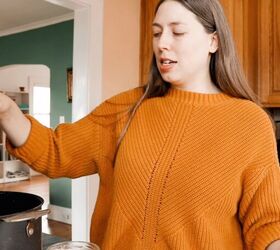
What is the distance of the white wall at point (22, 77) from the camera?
20.7 ft

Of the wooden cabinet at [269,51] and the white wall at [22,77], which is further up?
the white wall at [22,77]

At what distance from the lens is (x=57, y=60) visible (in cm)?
394

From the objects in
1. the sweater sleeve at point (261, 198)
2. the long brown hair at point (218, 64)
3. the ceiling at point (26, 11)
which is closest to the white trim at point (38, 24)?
the ceiling at point (26, 11)

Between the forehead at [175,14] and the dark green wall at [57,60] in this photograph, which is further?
the dark green wall at [57,60]

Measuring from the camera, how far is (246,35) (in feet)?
5.93

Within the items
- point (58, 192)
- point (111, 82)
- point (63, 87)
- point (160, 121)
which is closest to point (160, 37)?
point (160, 121)

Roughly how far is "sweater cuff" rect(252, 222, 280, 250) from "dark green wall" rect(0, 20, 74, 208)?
3205mm

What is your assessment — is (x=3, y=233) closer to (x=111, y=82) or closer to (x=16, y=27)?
(x=111, y=82)

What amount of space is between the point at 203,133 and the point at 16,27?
4.16 meters

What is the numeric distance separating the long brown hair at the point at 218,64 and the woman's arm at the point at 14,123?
224mm

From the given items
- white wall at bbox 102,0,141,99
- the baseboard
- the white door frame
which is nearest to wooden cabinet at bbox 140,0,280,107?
white wall at bbox 102,0,141,99

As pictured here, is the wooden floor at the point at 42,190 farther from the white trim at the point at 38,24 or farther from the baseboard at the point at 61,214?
the white trim at the point at 38,24

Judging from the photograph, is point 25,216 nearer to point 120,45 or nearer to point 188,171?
point 188,171

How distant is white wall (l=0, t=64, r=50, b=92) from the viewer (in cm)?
632
